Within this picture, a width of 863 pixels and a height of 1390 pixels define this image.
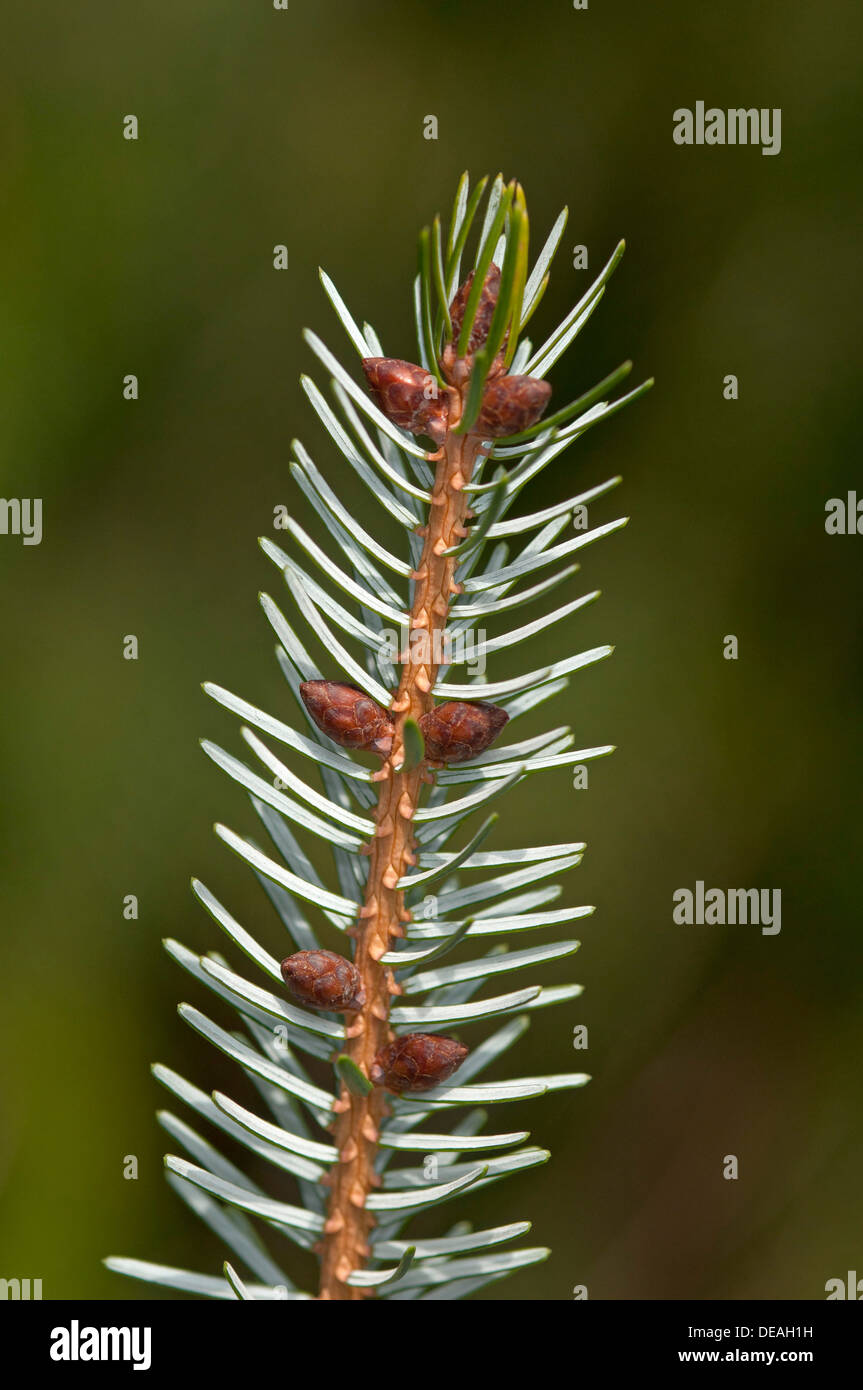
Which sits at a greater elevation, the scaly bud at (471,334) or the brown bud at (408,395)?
the scaly bud at (471,334)

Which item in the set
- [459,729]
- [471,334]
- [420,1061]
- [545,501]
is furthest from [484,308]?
[545,501]

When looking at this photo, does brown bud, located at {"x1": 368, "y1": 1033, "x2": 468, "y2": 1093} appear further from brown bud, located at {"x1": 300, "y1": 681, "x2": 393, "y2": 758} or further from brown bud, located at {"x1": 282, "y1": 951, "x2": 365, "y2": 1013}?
brown bud, located at {"x1": 300, "y1": 681, "x2": 393, "y2": 758}

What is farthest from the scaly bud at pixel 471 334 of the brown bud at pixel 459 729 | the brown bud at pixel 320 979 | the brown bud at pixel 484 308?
the brown bud at pixel 320 979

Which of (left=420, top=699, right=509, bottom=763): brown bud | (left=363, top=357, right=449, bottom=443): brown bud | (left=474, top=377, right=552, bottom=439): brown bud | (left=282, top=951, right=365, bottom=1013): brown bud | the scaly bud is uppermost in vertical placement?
the scaly bud

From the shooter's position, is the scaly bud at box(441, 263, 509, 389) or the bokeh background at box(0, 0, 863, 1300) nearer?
the scaly bud at box(441, 263, 509, 389)

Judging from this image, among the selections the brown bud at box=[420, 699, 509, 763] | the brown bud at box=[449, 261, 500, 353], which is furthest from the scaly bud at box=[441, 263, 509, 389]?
the brown bud at box=[420, 699, 509, 763]

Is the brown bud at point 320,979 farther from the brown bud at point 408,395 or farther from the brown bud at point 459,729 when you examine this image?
the brown bud at point 408,395

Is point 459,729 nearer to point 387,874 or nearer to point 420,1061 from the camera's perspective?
point 387,874
